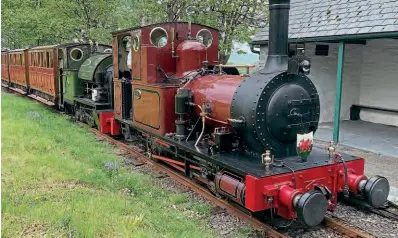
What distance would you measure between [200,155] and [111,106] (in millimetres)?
5401

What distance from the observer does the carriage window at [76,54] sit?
12258 millimetres

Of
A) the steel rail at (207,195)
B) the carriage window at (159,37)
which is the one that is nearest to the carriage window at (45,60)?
the steel rail at (207,195)

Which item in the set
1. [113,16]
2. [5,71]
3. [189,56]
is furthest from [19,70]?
[189,56]

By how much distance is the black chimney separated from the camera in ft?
15.5

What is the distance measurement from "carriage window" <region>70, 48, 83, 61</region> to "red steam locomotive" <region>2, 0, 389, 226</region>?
5.21 m

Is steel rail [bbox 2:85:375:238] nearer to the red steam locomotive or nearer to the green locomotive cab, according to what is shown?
the red steam locomotive

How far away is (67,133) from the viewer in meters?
9.92

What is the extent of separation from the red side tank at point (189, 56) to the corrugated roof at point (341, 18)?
376 centimetres

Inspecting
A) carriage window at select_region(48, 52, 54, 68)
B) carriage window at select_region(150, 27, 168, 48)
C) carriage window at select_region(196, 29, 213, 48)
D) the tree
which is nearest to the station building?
carriage window at select_region(196, 29, 213, 48)

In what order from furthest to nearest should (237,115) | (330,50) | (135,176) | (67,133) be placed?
1. (330,50)
2. (67,133)
3. (135,176)
4. (237,115)

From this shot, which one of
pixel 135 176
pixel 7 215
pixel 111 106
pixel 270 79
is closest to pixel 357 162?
pixel 270 79

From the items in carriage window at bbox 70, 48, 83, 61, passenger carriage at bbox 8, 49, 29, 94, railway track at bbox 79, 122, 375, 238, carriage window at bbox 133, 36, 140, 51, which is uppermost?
carriage window at bbox 133, 36, 140, 51

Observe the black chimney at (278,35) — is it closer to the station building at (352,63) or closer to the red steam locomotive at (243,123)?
the red steam locomotive at (243,123)

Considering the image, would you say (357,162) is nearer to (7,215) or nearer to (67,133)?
(7,215)
